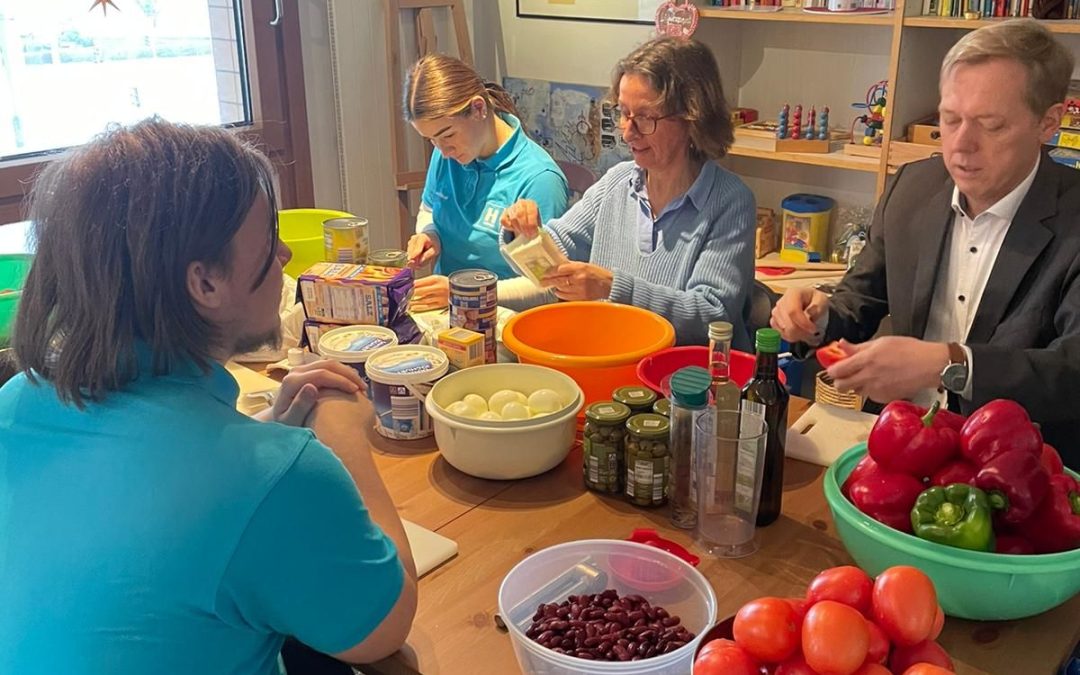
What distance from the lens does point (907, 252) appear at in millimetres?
2004

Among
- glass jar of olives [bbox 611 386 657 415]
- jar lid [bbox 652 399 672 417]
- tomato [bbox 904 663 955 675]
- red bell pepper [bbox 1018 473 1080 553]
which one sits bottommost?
red bell pepper [bbox 1018 473 1080 553]

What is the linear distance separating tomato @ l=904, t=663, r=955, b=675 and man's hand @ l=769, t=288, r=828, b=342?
1.07 m

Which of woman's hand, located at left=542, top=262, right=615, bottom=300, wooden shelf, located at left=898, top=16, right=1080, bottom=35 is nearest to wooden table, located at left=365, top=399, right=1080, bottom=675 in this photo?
woman's hand, located at left=542, top=262, right=615, bottom=300

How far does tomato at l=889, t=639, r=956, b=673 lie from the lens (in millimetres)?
868

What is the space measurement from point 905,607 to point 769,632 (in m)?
0.12

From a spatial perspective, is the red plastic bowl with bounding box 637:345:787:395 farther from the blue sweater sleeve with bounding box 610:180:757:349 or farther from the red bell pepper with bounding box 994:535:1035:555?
the red bell pepper with bounding box 994:535:1035:555

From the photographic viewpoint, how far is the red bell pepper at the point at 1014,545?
3.90 feet

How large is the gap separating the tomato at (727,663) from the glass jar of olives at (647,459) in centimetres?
54

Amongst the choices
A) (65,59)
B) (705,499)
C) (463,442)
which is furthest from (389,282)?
(65,59)

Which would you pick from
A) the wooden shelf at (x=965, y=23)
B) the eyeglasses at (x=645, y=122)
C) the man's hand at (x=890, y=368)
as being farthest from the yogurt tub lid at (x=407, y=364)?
the wooden shelf at (x=965, y=23)

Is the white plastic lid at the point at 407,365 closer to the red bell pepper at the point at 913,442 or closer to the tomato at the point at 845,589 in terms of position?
the red bell pepper at the point at 913,442

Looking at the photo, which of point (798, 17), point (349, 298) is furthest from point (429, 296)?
point (798, 17)

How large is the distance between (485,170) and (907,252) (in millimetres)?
1213

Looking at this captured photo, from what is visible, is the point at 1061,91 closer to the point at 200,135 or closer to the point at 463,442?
the point at 463,442
